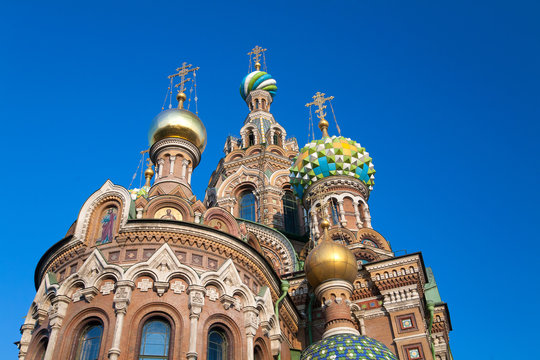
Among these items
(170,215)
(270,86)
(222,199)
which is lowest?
(170,215)

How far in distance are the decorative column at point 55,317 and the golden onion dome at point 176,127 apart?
4.77m

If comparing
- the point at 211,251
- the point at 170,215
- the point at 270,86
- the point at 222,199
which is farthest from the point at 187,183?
the point at 270,86

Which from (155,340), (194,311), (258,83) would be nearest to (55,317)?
(155,340)

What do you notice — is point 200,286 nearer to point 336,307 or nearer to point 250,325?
Answer: point 250,325

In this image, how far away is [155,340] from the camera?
888 cm

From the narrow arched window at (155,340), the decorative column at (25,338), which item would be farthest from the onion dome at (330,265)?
the decorative column at (25,338)

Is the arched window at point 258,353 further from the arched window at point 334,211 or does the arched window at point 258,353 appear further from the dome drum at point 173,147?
the arched window at point 334,211

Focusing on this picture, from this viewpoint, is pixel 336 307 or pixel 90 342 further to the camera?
pixel 336 307

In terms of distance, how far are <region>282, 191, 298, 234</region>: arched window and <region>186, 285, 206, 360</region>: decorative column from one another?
9.33m

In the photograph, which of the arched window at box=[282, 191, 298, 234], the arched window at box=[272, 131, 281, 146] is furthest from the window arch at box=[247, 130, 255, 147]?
the arched window at box=[282, 191, 298, 234]

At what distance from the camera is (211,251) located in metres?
10.0

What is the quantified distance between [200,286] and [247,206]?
33.0 ft

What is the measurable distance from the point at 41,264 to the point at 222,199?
906cm

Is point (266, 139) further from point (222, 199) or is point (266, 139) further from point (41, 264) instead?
point (41, 264)
